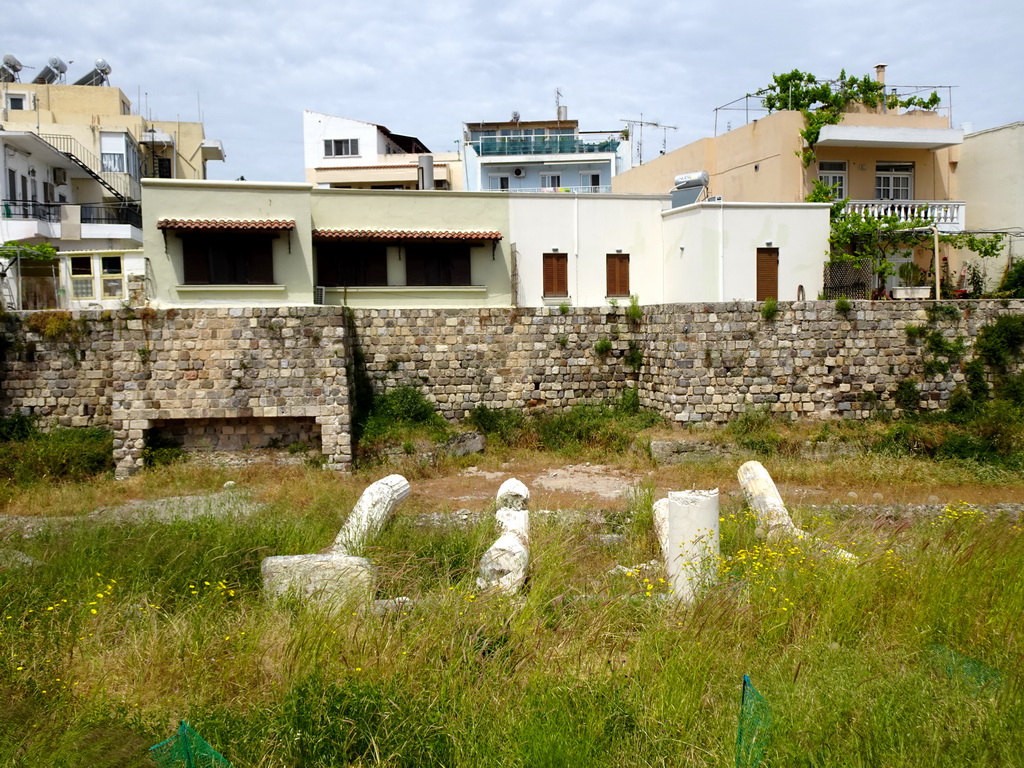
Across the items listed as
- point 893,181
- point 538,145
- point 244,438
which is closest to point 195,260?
point 244,438

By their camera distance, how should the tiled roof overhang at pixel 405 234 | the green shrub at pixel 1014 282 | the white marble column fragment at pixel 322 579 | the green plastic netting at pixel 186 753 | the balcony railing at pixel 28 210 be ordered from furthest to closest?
the balcony railing at pixel 28 210
the green shrub at pixel 1014 282
the tiled roof overhang at pixel 405 234
the white marble column fragment at pixel 322 579
the green plastic netting at pixel 186 753

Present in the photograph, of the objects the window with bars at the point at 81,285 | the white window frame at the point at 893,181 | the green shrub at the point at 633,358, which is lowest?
the green shrub at the point at 633,358

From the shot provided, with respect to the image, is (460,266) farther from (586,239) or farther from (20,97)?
(20,97)

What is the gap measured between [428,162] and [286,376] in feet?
39.1

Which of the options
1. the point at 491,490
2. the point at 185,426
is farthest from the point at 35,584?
the point at 185,426

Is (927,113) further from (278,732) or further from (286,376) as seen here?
(278,732)

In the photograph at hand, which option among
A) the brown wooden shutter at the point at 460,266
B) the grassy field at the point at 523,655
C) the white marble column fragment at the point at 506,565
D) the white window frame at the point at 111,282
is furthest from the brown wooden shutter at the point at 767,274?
the white window frame at the point at 111,282

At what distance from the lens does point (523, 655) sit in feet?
22.2

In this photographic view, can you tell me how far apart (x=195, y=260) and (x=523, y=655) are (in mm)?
16317

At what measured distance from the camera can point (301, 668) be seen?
6.50 meters

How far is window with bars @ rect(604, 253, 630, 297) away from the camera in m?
22.6

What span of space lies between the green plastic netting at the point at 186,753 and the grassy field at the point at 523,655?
0.30 meters

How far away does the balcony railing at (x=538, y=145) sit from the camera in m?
42.1

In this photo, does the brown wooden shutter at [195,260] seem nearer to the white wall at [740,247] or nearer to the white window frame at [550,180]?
the white wall at [740,247]
